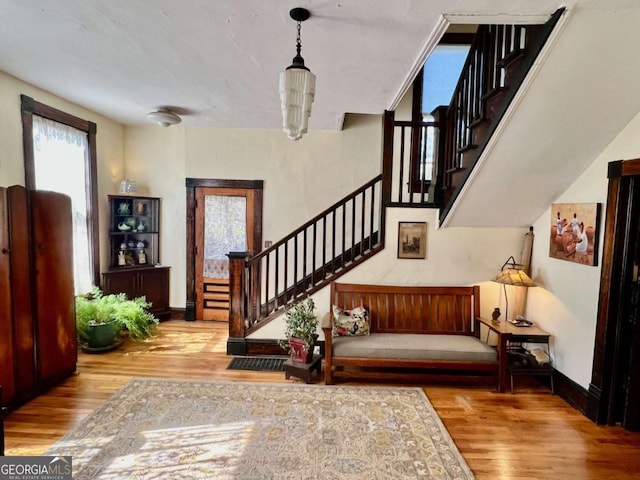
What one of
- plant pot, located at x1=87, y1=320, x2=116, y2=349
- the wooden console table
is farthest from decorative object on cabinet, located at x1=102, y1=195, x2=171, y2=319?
the wooden console table

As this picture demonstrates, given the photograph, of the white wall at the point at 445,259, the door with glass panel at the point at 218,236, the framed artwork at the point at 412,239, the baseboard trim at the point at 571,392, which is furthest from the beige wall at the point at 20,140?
the baseboard trim at the point at 571,392

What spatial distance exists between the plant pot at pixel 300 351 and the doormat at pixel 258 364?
323 millimetres

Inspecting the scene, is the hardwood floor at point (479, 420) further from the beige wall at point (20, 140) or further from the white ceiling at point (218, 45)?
the white ceiling at point (218, 45)

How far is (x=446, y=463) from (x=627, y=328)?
5.84ft

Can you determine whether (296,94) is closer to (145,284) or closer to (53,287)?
(53,287)

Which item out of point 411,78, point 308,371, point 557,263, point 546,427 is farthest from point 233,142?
point 546,427

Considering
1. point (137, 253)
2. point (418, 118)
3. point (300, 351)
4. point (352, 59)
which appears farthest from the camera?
point (137, 253)

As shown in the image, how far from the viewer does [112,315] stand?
3951 millimetres

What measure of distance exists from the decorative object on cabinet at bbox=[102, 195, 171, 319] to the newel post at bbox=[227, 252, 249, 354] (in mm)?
1757

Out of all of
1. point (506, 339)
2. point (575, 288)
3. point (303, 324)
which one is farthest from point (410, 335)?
point (575, 288)

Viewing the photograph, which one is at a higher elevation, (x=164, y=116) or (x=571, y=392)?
(x=164, y=116)

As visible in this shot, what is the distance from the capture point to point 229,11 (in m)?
2.00

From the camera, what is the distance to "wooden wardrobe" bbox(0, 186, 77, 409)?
104 inches

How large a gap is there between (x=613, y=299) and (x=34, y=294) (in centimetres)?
472
